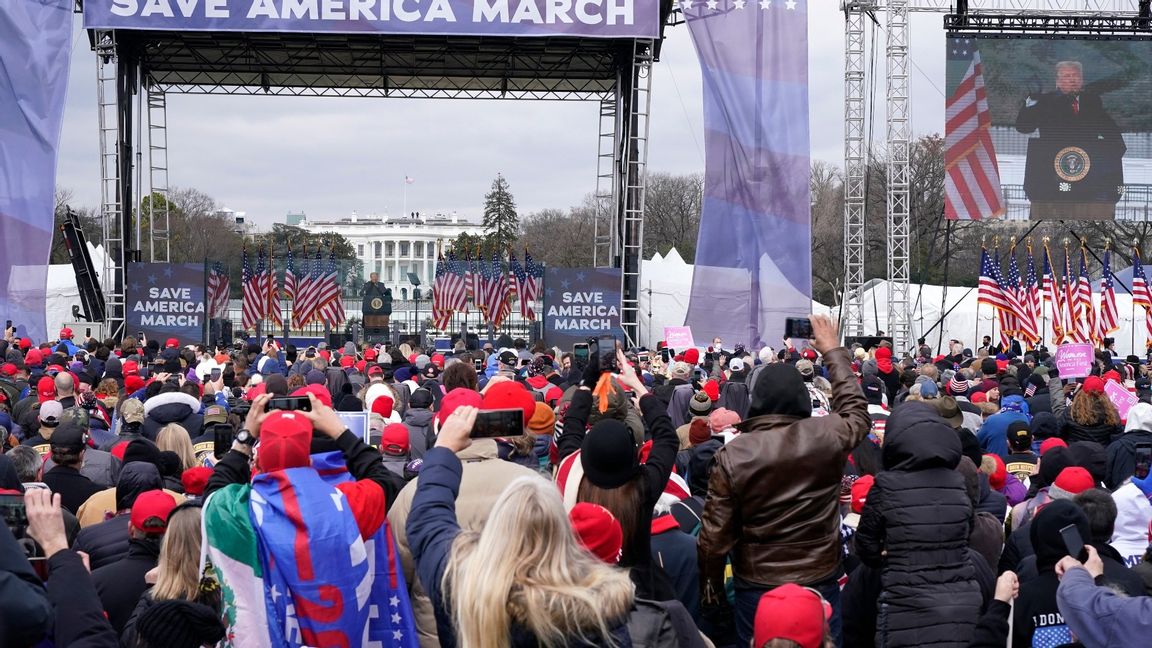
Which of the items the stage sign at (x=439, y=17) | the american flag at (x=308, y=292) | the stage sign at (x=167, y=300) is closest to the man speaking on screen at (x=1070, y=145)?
the stage sign at (x=439, y=17)

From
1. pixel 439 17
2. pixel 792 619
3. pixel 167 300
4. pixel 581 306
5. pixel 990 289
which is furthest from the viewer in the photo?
pixel 581 306

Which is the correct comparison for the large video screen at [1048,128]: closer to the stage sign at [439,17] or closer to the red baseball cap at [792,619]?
the stage sign at [439,17]

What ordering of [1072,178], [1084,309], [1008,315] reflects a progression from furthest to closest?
[1072,178], [1008,315], [1084,309]

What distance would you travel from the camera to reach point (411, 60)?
30266mm

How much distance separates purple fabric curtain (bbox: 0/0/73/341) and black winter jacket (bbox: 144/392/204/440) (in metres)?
16.2

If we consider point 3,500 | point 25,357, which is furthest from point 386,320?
point 3,500

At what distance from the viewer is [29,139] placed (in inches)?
1001

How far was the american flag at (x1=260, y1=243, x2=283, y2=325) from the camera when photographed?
101ft

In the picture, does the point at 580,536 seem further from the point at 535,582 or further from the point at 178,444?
the point at 178,444

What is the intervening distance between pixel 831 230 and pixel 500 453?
6692 cm

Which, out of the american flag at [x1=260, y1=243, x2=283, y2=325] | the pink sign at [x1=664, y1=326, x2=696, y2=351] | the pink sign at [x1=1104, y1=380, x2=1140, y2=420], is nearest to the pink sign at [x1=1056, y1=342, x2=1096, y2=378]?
the pink sign at [x1=1104, y1=380, x2=1140, y2=420]

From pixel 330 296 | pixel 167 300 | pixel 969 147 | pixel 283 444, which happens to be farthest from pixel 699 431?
pixel 969 147

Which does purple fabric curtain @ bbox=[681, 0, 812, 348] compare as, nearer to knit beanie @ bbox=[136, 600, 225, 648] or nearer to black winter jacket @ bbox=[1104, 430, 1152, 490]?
black winter jacket @ bbox=[1104, 430, 1152, 490]

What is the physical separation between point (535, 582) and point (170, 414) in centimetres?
741
